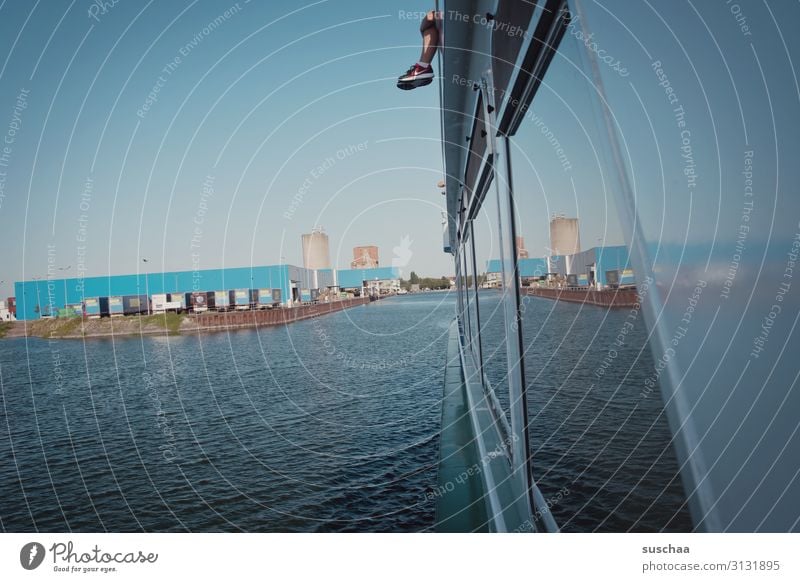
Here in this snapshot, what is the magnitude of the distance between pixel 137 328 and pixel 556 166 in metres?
34.5

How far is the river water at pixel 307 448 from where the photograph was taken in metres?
4.73

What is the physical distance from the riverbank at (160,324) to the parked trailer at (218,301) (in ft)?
1.74

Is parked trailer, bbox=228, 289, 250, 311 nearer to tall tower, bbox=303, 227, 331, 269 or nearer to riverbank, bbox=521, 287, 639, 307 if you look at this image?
tall tower, bbox=303, 227, 331, 269

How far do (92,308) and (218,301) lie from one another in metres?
8.85

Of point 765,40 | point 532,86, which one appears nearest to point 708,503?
point 765,40

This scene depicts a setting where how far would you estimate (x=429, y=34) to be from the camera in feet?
6.40

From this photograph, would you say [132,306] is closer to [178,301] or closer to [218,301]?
[178,301]

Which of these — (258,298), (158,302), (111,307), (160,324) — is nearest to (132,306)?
(111,307)

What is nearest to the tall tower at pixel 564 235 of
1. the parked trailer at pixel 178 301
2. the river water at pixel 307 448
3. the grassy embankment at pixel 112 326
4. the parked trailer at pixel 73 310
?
the river water at pixel 307 448

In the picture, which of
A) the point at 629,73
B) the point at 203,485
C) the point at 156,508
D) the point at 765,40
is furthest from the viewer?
the point at 203,485

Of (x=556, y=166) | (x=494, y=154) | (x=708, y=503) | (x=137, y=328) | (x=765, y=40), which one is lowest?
(x=137, y=328)

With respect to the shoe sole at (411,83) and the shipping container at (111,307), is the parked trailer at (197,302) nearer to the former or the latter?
the shipping container at (111,307)

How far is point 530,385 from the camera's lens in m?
8.95

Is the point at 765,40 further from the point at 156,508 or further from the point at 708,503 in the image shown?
the point at 156,508
